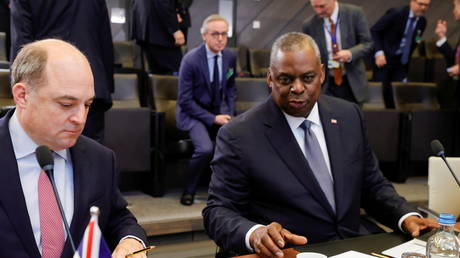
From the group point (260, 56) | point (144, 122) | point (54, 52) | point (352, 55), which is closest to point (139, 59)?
point (260, 56)

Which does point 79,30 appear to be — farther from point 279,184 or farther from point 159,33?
point 159,33

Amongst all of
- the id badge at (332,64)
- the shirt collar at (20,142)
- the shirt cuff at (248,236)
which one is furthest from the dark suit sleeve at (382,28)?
the shirt collar at (20,142)

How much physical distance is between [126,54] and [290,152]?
4257 millimetres

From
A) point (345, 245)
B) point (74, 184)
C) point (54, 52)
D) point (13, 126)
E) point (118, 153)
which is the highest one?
point (54, 52)

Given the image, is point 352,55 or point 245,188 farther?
point 352,55

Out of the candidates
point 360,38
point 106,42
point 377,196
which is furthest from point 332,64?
point 377,196

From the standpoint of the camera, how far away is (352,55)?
3975mm

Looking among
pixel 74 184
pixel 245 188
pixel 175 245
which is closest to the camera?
pixel 74 184

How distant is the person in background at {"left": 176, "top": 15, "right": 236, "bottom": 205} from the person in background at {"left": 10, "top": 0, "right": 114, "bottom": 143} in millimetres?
825

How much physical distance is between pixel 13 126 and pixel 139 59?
4.45m

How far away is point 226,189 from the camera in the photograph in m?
1.86

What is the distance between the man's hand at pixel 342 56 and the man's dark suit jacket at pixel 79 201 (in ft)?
8.54

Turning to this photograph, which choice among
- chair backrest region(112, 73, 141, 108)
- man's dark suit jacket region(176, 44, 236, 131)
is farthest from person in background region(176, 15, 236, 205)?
chair backrest region(112, 73, 141, 108)

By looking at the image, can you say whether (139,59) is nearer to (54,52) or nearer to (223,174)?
(223,174)
